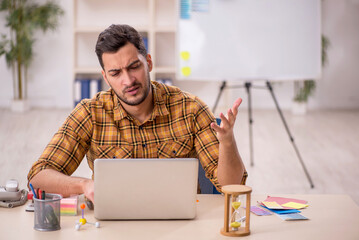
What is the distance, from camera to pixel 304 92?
649cm

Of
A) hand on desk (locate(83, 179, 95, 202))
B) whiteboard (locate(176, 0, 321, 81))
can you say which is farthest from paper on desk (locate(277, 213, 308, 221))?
whiteboard (locate(176, 0, 321, 81))

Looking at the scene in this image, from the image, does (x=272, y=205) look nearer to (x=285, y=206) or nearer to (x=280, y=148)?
(x=285, y=206)

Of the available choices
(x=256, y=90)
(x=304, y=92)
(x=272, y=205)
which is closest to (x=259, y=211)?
(x=272, y=205)

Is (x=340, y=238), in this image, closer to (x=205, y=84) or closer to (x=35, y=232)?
(x=35, y=232)

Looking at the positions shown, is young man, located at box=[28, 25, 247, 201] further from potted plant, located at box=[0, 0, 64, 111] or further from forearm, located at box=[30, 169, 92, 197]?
potted plant, located at box=[0, 0, 64, 111]

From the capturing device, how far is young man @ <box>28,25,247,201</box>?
6.31 feet

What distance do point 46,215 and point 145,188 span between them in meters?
0.27

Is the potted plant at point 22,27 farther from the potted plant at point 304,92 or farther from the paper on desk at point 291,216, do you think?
the paper on desk at point 291,216

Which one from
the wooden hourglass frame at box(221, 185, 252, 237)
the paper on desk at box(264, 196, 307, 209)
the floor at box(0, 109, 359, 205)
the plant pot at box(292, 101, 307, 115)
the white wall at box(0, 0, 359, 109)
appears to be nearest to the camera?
the wooden hourglass frame at box(221, 185, 252, 237)

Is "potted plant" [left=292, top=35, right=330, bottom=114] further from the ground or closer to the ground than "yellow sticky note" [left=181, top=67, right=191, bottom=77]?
closer to the ground

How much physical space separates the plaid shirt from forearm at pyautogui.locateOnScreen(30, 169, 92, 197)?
88mm

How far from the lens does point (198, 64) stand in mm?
3992

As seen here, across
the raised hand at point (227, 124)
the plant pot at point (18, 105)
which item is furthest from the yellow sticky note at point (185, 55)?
the plant pot at point (18, 105)

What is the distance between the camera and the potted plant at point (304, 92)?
6470mm
